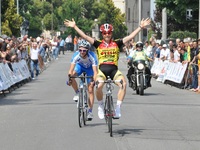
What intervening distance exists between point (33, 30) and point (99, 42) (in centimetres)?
8898

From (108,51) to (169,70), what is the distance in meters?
18.8

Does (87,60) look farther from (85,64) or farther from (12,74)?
(12,74)

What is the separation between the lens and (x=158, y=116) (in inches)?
686

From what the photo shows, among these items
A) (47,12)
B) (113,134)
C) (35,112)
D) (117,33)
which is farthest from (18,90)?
(47,12)

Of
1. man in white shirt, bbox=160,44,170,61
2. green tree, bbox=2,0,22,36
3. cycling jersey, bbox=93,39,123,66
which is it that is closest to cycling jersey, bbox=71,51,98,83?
cycling jersey, bbox=93,39,123,66

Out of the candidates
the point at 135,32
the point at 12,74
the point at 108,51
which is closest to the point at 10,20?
the point at 12,74

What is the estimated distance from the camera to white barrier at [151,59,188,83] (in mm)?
30344

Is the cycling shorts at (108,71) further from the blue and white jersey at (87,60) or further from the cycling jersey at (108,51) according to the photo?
the blue and white jersey at (87,60)

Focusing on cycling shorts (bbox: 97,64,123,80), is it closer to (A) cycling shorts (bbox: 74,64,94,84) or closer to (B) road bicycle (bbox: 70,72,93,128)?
(B) road bicycle (bbox: 70,72,93,128)

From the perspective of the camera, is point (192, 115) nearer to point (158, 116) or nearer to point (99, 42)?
point (158, 116)

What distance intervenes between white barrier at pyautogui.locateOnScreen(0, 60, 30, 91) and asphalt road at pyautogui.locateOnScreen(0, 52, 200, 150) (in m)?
2.05

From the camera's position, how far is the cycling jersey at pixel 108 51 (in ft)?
47.7

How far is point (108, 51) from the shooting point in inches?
572

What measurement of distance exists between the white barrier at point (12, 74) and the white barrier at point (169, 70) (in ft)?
19.6
